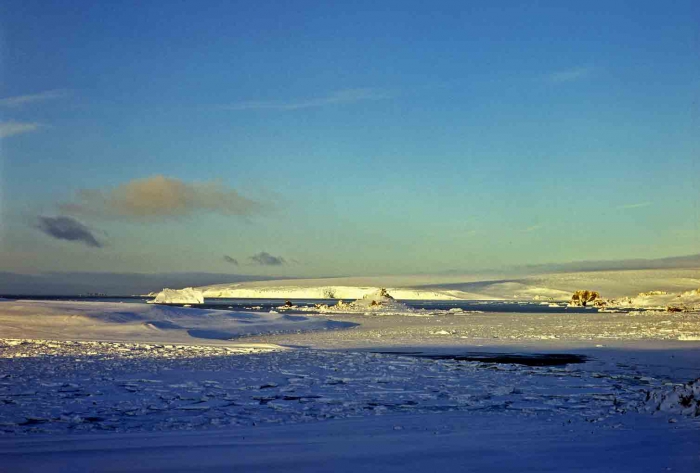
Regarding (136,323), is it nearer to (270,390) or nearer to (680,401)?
(270,390)

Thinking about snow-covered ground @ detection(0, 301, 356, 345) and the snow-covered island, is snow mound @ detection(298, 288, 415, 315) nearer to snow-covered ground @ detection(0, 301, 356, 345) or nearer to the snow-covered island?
snow-covered ground @ detection(0, 301, 356, 345)

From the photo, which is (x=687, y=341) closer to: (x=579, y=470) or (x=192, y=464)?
(x=579, y=470)

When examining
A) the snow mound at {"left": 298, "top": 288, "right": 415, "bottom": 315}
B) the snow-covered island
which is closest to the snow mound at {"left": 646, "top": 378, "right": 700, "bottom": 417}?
the snow-covered island

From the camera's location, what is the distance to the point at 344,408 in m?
8.73

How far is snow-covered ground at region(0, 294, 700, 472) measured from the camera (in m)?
5.79

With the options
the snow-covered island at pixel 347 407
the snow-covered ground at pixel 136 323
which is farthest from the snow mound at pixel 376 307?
the snow-covered island at pixel 347 407

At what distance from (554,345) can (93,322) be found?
17472 millimetres

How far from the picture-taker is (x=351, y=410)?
8578mm

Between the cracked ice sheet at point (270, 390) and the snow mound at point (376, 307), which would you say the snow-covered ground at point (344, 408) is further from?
the snow mound at point (376, 307)

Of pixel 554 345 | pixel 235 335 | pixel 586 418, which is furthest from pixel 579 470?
pixel 235 335

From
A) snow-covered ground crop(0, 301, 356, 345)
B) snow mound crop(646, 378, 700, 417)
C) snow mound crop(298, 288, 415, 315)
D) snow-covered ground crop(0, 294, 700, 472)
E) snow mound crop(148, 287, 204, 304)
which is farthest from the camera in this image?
snow mound crop(148, 287, 204, 304)

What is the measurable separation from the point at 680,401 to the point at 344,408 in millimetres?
4266

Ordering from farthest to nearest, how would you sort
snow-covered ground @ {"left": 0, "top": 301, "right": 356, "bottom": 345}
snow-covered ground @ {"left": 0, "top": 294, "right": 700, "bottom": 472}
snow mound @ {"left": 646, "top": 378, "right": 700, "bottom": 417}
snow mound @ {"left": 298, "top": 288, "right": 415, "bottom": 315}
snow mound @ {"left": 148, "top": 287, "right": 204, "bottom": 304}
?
snow mound @ {"left": 148, "top": 287, "right": 204, "bottom": 304}
snow mound @ {"left": 298, "top": 288, "right": 415, "bottom": 315}
snow-covered ground @ {"left": 0, "top": 301, "right": 356, "bottom": 345}
snow mound @ {"left": 646, "top": 378, "right": 700, "bottom": 417}
snow-covered ground @ {"left": 0, "top": 294, "right": 700, "bottom": 472}

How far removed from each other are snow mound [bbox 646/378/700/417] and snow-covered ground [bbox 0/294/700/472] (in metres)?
0.02
